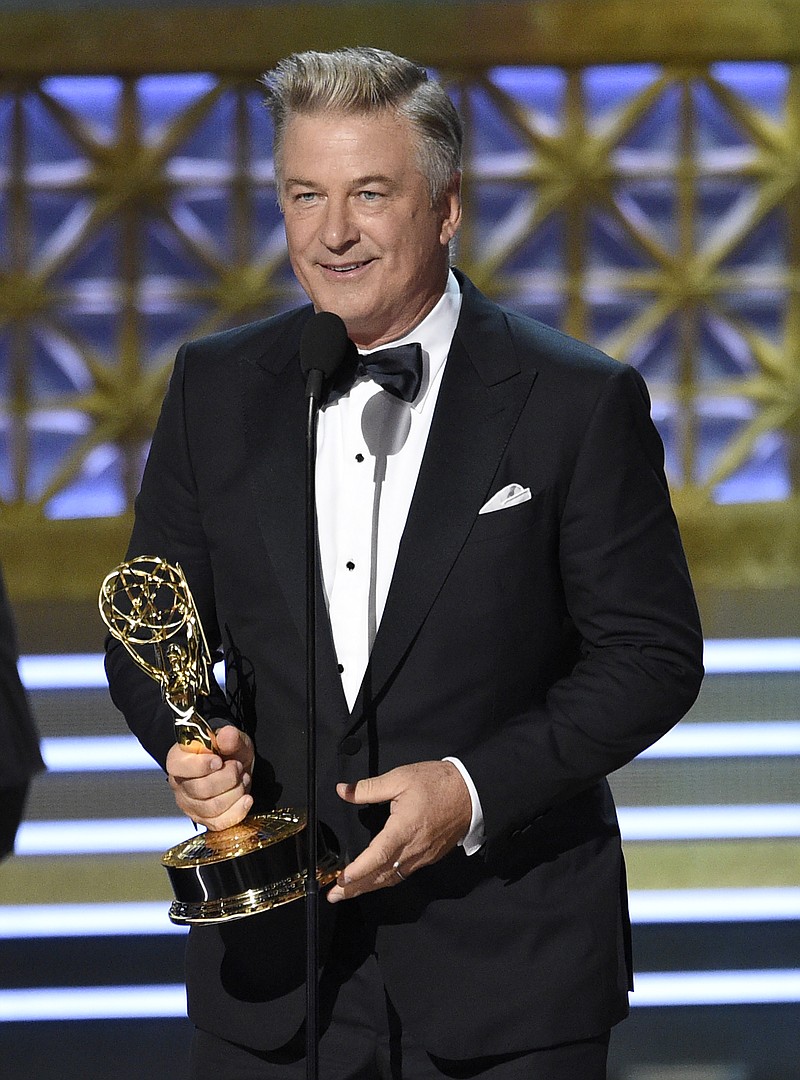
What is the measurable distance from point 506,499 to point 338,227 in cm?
33

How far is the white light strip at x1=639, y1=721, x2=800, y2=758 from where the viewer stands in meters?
4.08

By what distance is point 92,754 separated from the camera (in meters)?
4.15

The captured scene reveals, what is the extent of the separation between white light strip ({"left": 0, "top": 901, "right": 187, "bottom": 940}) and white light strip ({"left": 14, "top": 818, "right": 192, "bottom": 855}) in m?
0.15

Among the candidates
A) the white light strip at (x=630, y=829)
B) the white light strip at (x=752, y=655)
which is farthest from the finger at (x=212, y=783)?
the white light strip at (x=752, y=655)

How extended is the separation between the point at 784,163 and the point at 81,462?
2168 mm

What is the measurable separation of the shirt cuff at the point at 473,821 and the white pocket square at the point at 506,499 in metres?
0.26

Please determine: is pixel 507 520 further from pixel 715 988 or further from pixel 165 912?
pixel 165 912

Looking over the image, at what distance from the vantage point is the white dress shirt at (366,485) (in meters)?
1.64

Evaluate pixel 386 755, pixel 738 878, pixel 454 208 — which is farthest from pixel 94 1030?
pixel 454 208

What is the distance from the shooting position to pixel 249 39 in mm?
4316

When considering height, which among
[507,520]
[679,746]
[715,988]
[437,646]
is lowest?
[715,988]

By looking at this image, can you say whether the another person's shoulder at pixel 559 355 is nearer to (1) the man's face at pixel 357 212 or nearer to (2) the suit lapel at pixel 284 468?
(1) the man's face at pixel 357 212

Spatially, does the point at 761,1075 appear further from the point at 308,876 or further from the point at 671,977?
the point at 308,876

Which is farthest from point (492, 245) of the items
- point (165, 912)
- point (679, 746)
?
point (165, 912)
